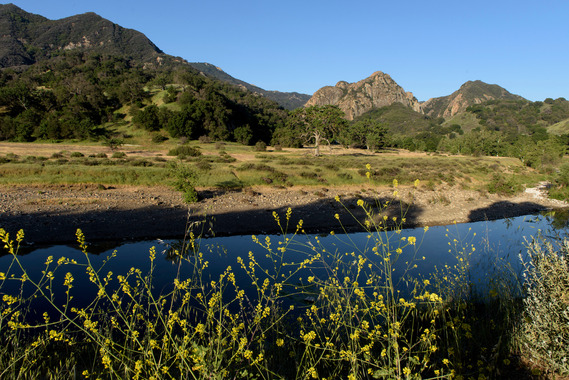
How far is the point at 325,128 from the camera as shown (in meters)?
48.9

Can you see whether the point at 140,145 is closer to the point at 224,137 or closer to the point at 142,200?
the point at 224,137

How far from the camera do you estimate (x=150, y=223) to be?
1627 cm

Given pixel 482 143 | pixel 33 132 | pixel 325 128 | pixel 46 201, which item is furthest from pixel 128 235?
pixel 482 143

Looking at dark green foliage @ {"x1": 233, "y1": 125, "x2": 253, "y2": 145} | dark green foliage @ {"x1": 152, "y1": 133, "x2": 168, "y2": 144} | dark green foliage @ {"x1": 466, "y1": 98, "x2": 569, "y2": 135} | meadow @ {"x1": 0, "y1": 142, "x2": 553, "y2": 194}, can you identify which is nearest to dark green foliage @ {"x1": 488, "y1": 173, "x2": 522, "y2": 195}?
meadow @ {"x1": 0, "y1": 142, "x2": 553, "y2": 194}

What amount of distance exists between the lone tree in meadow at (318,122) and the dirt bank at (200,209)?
73.9 feet

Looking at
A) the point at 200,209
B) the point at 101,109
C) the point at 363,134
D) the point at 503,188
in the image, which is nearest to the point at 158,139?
the point at 101,109

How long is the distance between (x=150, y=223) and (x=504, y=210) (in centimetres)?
2532

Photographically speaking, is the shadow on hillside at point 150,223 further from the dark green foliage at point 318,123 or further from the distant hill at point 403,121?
the distant hill at point 403,121

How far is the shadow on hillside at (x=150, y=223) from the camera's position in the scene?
14.3 meters

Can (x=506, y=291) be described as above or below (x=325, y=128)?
below

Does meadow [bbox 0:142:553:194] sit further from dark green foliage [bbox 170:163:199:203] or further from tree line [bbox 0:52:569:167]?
tree line [bbox 0:52:569:167]

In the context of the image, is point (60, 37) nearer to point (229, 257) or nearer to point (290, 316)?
point (229, 257)

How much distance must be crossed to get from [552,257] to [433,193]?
85.8 feet

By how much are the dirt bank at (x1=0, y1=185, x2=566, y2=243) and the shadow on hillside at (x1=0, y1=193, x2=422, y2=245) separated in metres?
0.04
